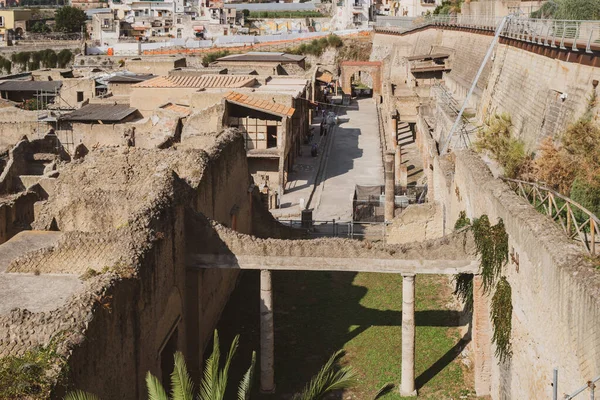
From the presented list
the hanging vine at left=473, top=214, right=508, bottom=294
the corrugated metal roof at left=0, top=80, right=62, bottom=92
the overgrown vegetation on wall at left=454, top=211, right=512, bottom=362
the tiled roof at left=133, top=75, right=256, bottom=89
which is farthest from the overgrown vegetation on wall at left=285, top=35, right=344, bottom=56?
the hanging vine at left=473, top=214, right=508, bottom=294

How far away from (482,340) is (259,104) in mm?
19228

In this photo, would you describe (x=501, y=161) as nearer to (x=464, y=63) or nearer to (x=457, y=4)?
(x=464, y=63)

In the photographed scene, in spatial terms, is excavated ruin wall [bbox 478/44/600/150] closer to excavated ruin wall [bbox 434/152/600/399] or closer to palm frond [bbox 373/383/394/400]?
excavated ruin wall [bbox 434/152/600/399]

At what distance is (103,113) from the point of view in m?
34.9

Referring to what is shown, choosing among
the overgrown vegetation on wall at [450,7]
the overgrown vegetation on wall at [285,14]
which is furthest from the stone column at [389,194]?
the overgrown vegetation on wall at [285,14]

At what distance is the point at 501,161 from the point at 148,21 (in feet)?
295

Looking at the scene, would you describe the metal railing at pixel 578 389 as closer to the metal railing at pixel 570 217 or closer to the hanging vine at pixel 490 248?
the metal railing at pixel 570 217

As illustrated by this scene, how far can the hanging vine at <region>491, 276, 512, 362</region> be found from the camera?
1345cm

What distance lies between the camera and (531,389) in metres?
11.9

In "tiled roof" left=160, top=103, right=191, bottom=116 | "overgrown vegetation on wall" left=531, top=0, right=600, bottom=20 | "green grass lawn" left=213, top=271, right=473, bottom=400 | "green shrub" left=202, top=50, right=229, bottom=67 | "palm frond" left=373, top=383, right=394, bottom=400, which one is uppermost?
"overgrown vegetation on wall" left=531, top=0, right=600, bottom=20

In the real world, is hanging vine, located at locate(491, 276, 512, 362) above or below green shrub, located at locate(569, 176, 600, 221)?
below

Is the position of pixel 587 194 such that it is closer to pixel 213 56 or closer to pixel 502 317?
pixel 502 317

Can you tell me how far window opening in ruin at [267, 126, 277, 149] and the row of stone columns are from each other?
18.2 metres

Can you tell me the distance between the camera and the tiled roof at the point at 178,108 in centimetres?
3198
